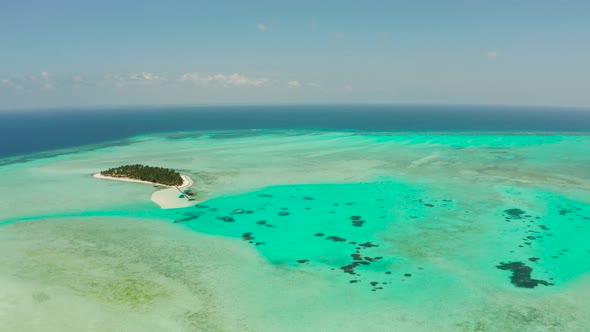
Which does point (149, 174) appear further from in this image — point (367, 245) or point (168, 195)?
point (367, 245)

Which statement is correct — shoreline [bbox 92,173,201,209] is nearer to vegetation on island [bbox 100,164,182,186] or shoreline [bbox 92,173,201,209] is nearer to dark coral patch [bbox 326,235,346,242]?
vegetation on island [bbox 100,164,182,186]

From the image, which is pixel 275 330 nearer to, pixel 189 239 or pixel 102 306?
pixel 102 306

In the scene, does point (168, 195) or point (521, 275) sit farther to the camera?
point (168, 195)

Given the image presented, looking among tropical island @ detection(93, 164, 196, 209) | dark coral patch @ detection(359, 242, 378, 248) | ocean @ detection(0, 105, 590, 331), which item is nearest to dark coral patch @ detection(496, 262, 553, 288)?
ocean @ detection(0, 105, 590, 331)

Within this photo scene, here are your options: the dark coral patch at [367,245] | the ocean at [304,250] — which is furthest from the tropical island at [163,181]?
the dark coral patch at [367,245]

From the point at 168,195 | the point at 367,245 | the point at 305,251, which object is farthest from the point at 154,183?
the point at 367,245

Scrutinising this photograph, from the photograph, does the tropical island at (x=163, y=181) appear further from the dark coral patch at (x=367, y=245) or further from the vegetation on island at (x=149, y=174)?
the dark coral patch at (x=367, y=245)
